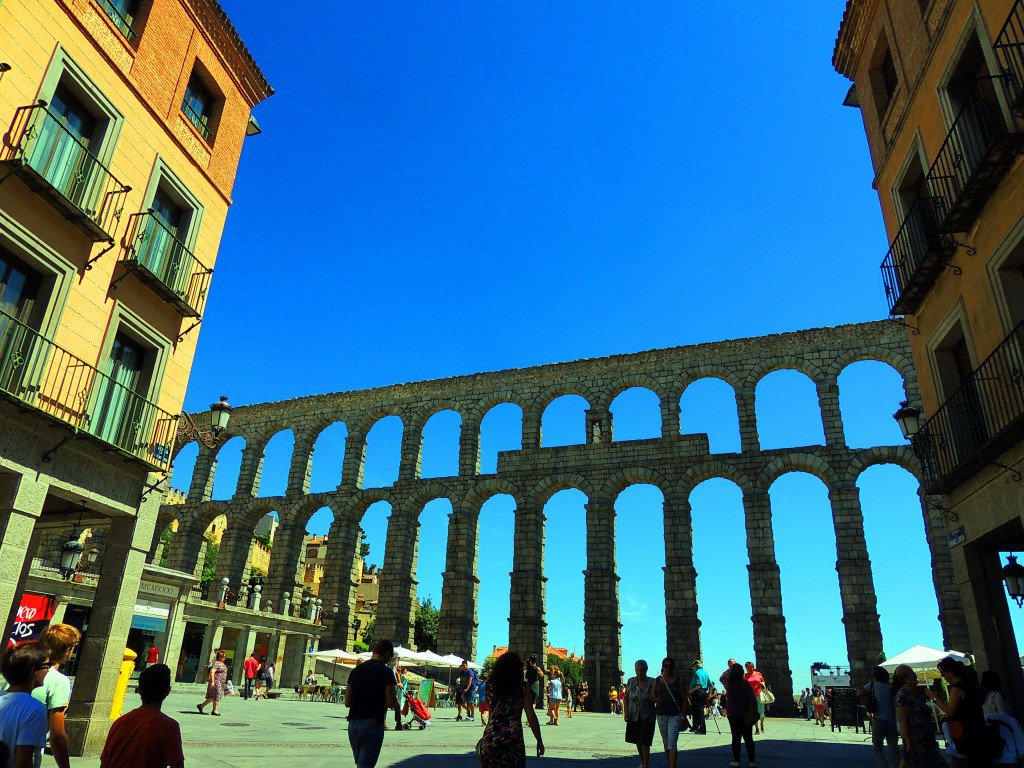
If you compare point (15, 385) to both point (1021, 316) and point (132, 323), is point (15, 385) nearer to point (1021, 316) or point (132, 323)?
point (132, 323)

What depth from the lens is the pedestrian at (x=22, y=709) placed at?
14.1ft

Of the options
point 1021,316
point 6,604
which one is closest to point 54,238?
point 6,604

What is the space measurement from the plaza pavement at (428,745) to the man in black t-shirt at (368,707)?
276 cm

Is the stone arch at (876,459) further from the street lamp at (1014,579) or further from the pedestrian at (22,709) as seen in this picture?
the pedestrian at (22,709)

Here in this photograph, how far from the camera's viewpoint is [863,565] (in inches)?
1014

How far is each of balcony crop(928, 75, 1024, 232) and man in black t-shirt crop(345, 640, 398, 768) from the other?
1028 centimetres

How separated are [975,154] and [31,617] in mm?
17167

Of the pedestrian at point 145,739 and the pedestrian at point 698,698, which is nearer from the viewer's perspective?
the pedestrian at point 145,739

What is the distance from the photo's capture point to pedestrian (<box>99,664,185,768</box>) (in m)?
4.22

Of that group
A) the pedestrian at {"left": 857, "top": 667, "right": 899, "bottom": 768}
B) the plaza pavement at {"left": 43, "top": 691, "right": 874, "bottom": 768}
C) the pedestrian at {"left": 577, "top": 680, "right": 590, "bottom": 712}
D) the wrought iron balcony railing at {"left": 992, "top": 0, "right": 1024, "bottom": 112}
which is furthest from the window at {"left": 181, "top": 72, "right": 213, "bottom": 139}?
the pedestrian at {"left": 577, "top": 680, "right": 590, "bottom": 712}

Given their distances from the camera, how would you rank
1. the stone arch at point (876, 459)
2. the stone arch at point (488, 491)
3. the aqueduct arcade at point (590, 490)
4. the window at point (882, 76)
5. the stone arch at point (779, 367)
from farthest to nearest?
the stone arch at point (488, 491), the stone arch at point (779, 367), the stone arch at point (876, 459), the aqueduct arcade at point (590, 490), the window at point (882, 76)

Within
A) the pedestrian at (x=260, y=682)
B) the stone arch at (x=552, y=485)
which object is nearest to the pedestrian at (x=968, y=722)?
the pedestrian at (x=260, y=682)

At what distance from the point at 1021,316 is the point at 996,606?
15.6ft

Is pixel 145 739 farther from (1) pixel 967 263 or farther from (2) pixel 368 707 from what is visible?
(1) pixel 967 263
